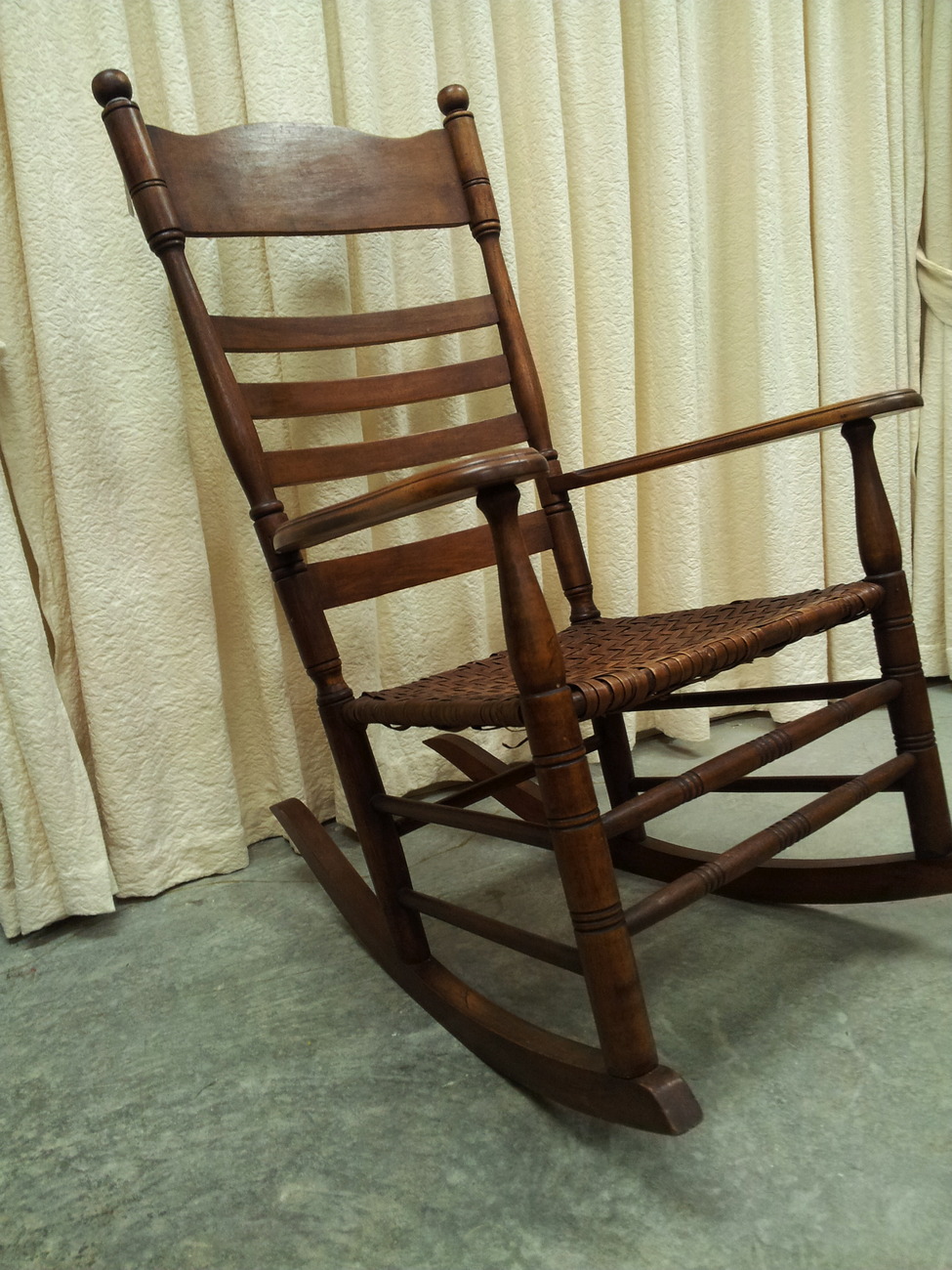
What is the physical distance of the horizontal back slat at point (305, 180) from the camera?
38.6 inches

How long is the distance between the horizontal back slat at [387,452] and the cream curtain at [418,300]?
9.2 inches

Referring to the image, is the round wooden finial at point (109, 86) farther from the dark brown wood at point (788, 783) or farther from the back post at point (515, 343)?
the dark brown wood at point (788, 783)

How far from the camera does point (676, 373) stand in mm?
1491

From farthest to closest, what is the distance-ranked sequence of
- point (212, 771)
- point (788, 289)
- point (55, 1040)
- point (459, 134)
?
1. point (788, 289)
2. point (212, 771)
3. point (459, 134)
4. point (55, 1040)

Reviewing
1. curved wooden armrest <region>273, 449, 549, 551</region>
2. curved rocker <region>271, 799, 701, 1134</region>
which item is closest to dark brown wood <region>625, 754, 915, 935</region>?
curved rocker <region>271, 799, 701, 1134</region>

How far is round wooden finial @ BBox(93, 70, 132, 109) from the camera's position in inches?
36.0

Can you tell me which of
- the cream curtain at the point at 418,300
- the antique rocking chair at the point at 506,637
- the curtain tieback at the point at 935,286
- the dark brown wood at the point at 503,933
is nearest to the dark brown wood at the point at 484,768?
the antique rocking chair at the point at 506,637

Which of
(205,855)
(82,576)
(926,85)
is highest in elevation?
(926,85)

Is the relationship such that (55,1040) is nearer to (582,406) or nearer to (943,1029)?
(943,1029)

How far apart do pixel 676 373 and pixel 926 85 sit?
80cm

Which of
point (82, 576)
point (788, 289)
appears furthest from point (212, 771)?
point (788, 289)

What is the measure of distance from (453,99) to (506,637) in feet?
2.75

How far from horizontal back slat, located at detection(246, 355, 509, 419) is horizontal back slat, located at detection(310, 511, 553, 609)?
0.61 feet

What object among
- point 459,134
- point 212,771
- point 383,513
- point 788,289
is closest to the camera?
point 383,513
